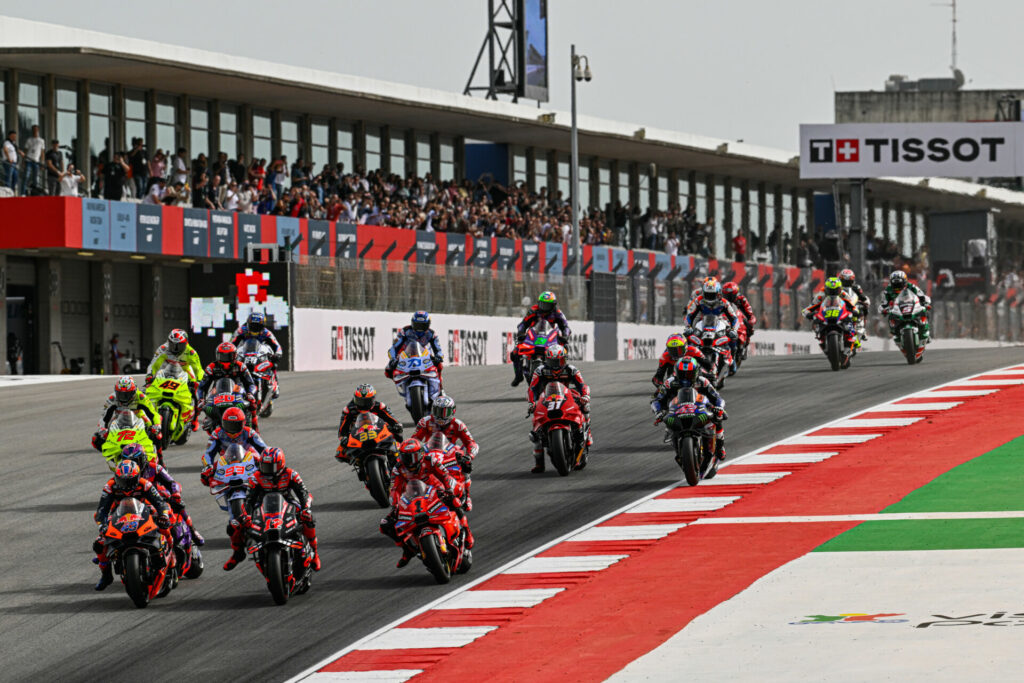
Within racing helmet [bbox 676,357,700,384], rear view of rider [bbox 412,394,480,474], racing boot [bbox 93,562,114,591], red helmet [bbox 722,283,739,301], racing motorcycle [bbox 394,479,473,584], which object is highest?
red helmet [bbox 722,283,739,301]

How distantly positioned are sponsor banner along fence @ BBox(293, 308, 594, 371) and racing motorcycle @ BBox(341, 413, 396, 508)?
2004 cm

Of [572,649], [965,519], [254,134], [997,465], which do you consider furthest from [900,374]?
[254,134]

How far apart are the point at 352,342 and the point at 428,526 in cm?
2539

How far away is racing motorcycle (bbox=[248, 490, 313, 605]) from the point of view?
48.9 ft

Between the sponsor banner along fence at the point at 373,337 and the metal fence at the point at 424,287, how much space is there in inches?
8.3

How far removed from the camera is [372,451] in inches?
747

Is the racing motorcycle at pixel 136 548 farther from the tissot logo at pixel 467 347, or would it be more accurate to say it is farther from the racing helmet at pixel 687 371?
the tissot logo at pixel 467 347

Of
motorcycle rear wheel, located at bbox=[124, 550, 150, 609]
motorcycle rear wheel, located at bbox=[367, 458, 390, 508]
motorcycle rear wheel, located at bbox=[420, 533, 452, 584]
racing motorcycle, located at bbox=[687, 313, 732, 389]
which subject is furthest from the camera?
racing motorcycle, located at bbox=[687, 313, 732, 389]

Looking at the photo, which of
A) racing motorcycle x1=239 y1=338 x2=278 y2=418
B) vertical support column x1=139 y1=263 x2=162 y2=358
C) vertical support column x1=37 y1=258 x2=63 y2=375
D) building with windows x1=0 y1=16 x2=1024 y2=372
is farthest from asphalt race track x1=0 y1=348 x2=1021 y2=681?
vertical support column x1=139 y1=263 x2=162 y2=358

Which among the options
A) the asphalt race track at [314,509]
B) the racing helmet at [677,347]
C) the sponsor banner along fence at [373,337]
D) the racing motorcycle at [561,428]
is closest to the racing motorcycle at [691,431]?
the asphalt race track at [314,509]

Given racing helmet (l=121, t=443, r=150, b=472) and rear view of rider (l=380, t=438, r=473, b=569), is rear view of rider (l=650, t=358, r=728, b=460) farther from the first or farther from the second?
racing helmet (l=121, t=443, r=150, b=472)

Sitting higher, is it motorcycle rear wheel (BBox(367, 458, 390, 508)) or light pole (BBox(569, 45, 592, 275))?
light pole (BBox(569, 45, 592, 275))

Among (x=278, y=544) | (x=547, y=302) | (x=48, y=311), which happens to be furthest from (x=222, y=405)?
(x=48, y=311)

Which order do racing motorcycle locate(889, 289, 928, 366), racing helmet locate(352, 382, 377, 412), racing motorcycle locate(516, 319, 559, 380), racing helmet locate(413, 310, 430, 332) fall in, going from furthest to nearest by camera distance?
racing motorcycle locate(889, 289, 928, 366) < racing motorcycle locate(516, 319, 559, 380) < racing helmet locate(413, 310, 430, 332) < racing helmet locate(352, 382, 377, 412)
